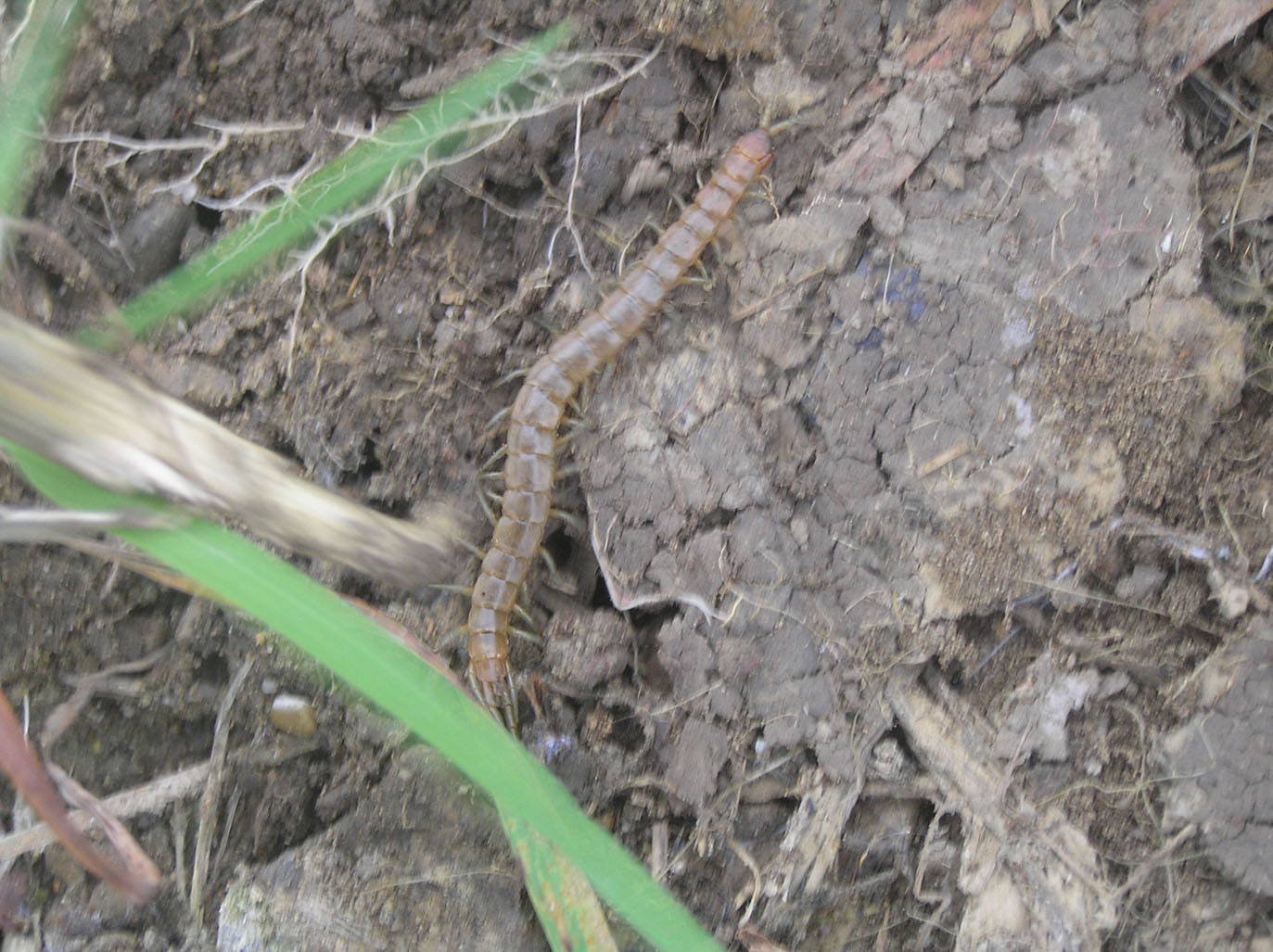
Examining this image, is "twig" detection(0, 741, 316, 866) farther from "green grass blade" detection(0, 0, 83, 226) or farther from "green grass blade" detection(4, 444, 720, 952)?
"green grass blade" detection(0, 0, 83, 226)

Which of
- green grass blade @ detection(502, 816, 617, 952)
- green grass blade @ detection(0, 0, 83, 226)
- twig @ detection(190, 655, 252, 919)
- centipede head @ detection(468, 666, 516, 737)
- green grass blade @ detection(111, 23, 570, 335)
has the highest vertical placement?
green grass blade @ detection(0, 0, 83, 226)

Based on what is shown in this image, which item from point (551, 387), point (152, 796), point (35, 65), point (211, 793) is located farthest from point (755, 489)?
point (35, 65)

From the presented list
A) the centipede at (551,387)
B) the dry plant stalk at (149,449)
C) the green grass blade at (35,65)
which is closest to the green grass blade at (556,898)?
the centipede at (551,387)

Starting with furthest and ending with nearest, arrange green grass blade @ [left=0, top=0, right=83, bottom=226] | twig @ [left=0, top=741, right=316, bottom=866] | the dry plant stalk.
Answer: twig @ [left=0, top=741, right=316, bottom=866]
green grass blade @ [left=0, top=0, right=83, bottom=226]
the dry plant stalk

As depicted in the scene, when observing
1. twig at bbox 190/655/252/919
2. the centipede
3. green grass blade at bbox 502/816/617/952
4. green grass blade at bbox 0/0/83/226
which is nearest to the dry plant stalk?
green grass blade at bbox 0/0/83/226

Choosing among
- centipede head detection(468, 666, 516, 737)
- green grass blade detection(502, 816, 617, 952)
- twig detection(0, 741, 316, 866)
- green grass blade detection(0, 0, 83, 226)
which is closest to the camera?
green grass blade detection(0, 0, 83, 226)

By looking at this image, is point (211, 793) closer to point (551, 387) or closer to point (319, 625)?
point (319, 625)
